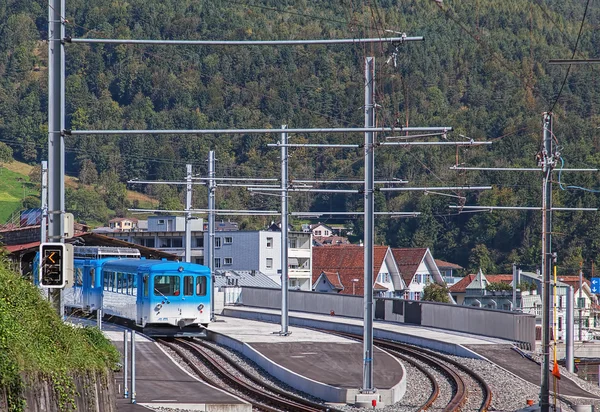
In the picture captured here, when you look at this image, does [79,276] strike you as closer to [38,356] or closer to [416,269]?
[38,356]

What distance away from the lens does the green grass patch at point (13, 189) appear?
144 m

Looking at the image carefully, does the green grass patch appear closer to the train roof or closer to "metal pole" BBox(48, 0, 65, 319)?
the train roof

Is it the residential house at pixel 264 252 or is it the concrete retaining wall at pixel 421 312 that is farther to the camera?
the residential house at pixel 264 252

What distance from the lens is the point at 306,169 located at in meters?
102

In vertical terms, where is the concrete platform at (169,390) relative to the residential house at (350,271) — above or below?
above

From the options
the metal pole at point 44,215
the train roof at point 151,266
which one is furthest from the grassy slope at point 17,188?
the metal pole at point 44,215

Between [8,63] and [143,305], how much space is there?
156 m

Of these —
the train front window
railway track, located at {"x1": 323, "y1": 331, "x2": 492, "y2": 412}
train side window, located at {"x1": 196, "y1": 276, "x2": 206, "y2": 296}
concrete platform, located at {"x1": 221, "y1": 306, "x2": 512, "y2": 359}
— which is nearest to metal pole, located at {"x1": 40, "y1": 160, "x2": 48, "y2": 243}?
the train front window

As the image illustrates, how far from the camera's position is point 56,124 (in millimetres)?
15281

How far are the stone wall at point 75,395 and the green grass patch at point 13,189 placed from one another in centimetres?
13048

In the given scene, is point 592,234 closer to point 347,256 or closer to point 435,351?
point 347,256

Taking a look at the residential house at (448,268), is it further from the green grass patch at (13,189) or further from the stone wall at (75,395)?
the stone wall at (75,395)

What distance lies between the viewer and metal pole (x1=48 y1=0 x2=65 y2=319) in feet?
49.4

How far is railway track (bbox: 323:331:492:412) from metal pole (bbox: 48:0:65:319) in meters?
9.46
